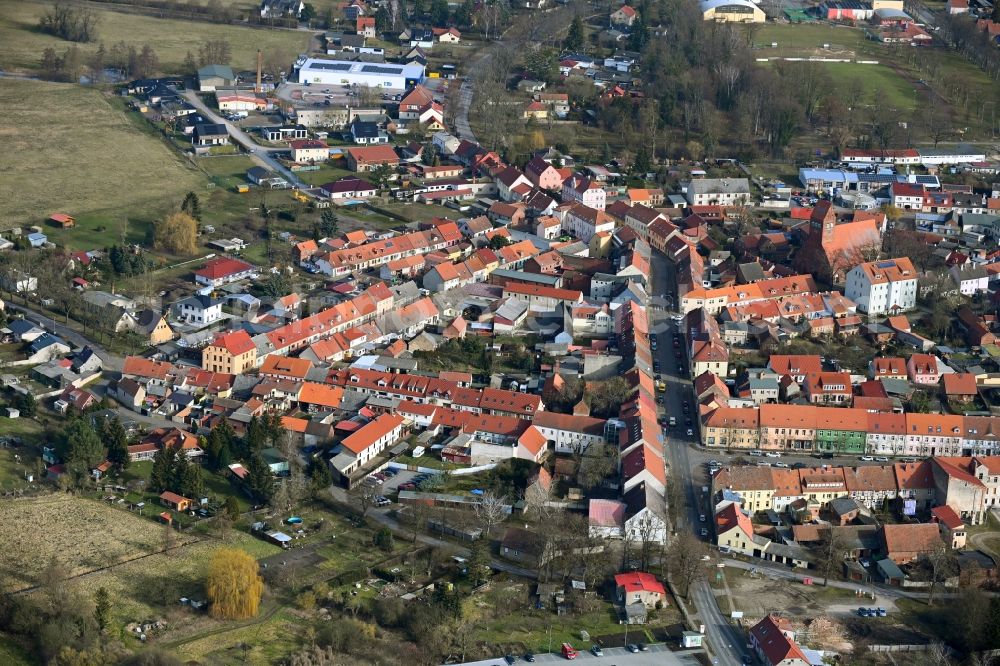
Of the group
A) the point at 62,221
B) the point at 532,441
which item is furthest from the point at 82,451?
the point at 62,221

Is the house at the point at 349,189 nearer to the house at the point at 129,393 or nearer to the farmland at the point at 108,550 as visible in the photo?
the house at the point at 129,393

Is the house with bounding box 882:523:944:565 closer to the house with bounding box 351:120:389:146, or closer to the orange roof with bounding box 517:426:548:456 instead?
the orange roof with bounding box 517:426:548:456

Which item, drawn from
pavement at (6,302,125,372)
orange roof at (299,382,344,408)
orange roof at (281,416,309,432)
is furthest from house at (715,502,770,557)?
pavement at (6,302,125,372)

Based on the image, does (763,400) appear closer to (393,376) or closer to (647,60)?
(393,376)

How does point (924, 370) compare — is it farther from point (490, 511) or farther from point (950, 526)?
point (490, 511)

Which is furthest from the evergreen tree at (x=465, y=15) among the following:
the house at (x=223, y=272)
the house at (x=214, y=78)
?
the house at (x=223, y=272)

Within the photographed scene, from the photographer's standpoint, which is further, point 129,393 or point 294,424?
point 129,393

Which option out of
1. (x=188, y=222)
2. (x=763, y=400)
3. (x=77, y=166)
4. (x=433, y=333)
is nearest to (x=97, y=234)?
(x=188, y=222)
